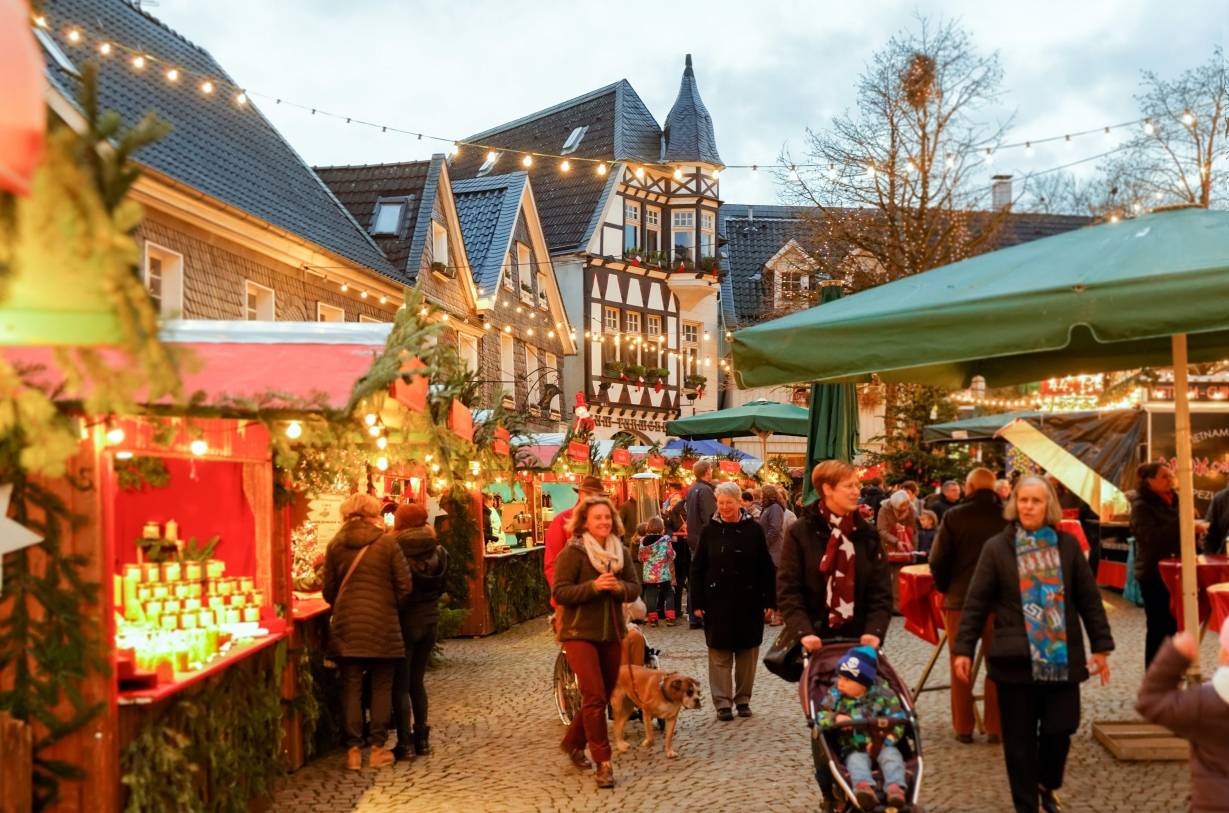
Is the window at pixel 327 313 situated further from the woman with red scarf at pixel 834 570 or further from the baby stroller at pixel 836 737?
the baby stroller at pixel 836 737

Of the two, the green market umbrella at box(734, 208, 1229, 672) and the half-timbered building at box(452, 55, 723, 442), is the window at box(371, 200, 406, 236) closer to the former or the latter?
the half-timbered building at box(452, 55, 723, 442)

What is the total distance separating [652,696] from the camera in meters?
8.77

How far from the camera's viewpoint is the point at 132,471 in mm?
6828

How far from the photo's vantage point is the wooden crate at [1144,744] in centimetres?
769

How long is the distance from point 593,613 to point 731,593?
78.0 inches

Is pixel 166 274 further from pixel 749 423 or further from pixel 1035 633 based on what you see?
pixel 1035 633

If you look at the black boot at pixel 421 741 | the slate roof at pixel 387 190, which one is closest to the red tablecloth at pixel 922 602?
the black boot at pixel 421 741

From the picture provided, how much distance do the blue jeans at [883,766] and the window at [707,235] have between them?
3973 cm

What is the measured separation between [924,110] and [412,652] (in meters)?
21.1

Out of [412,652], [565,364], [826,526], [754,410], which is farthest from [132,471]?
[565,364]

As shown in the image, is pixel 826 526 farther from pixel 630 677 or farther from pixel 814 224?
pixel 814 224

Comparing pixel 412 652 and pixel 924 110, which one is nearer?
pixel 412 652

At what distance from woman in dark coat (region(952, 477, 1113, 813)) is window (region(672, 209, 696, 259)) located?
3919 cm

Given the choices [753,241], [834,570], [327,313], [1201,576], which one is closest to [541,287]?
[327,313]
